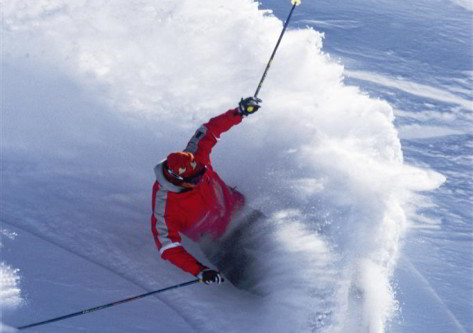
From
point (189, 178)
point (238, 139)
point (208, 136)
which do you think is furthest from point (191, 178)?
point (238, 139)

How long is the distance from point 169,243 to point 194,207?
1.20ft

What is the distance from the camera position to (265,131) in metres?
5.48

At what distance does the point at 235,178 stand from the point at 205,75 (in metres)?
1.59

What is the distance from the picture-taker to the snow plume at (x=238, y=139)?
4.11m

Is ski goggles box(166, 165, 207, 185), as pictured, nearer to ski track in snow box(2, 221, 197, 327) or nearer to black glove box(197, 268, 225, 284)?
black glove box(197, 268, 225, 284)

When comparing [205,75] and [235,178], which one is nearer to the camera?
[235,178]

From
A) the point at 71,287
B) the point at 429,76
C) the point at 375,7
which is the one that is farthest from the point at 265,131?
the point at 375,7

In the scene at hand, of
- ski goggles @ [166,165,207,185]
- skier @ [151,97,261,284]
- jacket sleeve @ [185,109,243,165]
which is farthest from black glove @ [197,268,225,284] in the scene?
jacket sleeve @ [185,109,243,165]

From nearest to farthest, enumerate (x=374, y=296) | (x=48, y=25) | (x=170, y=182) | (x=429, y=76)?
(x=170, y=182), (x=374, y=296), (x=48, y=25), (x=429, y=76)

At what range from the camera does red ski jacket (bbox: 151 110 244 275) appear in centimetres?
365

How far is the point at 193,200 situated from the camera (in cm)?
384

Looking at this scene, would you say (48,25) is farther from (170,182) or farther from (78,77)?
(170,182)

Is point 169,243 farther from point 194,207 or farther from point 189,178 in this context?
point 189,178

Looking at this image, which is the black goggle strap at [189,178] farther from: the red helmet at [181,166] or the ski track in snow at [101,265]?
the ski track in snow at [101,265]
